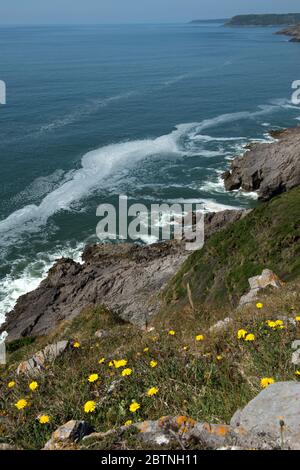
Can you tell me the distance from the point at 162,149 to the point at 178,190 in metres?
15.2

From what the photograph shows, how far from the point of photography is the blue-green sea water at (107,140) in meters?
44.8

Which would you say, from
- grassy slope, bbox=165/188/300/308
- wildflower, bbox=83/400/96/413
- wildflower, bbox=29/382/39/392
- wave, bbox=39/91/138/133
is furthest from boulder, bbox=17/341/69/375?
wave, bbox=39/91/138/133

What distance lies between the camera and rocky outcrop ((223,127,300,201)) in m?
50.5

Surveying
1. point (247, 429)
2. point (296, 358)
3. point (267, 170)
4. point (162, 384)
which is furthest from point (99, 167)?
point (247, 429)

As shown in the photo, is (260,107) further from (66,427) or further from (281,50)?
(281,50)

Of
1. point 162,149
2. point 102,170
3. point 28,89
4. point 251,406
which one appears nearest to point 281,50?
point 28,89

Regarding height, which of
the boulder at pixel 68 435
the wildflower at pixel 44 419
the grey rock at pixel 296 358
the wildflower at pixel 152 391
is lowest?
the wildflower at pixel 44 419

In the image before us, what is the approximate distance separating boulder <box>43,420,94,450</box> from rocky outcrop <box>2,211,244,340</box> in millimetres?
22519

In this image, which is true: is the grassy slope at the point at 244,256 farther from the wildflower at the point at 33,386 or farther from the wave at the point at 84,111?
the wave at the point at 84,111

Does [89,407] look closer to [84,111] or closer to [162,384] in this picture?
[162,384]

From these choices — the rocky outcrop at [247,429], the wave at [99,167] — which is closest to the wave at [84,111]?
the wave at [99,167]

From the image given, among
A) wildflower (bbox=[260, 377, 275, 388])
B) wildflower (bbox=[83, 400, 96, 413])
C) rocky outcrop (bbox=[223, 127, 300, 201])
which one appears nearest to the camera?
wildflower (bbox=[260, 377, 275, 388])

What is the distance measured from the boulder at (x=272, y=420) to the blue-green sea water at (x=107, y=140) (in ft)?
107

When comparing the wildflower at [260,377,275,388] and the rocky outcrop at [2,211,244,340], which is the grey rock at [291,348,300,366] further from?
the rocky outcrop at [2,211,244,340]
